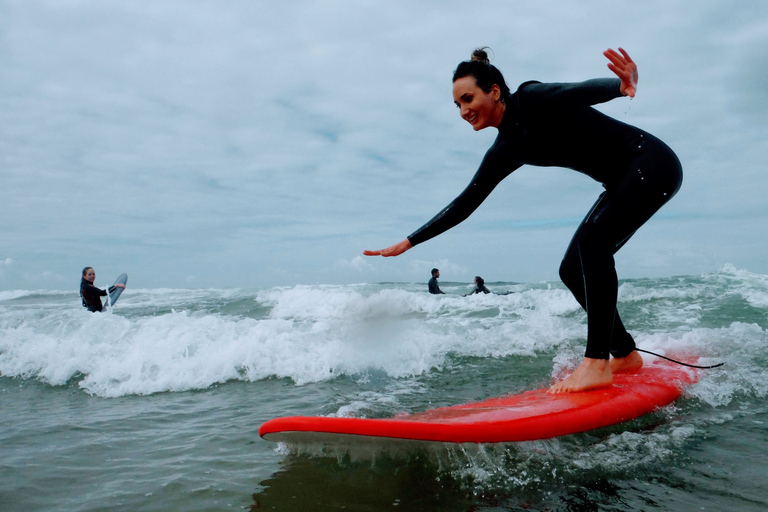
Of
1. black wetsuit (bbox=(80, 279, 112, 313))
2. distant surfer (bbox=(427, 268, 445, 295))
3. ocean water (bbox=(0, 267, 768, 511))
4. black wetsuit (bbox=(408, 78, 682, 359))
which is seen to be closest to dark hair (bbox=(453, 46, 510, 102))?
black wetsuit (bbox=(408, 78, 682, 359))

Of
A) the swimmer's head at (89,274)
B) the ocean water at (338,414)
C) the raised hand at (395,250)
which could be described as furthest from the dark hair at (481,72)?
the swimmer's head at (89,274)

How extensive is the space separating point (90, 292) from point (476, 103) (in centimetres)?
984

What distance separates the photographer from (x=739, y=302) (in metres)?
9.41

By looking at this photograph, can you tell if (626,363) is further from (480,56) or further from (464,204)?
(480,56)

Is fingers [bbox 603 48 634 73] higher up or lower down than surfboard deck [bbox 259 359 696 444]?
higher up

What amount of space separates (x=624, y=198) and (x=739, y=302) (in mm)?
8690

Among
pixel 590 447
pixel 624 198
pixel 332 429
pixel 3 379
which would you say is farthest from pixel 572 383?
pixel 3 379

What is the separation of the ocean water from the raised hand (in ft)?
3.46

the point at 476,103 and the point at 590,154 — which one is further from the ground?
the point at 476,103

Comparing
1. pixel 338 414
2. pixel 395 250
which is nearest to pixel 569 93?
pixel 395 250

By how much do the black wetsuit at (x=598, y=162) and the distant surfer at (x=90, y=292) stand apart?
9644 mm

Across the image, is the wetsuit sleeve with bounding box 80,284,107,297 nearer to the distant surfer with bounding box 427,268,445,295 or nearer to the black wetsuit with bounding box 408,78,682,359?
A: the distant surfer with bounding box 427,268,445,295

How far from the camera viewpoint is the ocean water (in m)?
2.04

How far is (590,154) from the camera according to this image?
287 cm
